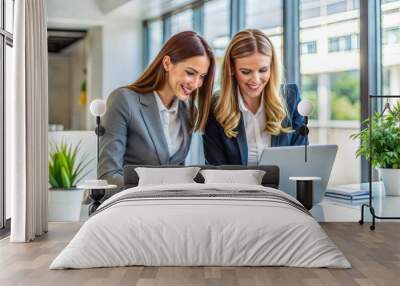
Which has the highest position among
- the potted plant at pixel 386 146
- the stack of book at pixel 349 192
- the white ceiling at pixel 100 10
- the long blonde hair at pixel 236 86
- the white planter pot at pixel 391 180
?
the white ceiling at pixel 100 10

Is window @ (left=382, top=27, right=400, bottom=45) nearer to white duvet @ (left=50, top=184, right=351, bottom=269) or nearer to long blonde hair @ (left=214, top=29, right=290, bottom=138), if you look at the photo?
long blonde hair @ (left=214, top=29, right=290, bottom=138)

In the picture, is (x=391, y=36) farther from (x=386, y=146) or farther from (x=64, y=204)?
(x=64, y=204)

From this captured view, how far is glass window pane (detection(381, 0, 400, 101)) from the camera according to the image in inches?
223

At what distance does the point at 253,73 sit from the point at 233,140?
68cm

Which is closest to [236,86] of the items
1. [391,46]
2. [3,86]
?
[391,46]

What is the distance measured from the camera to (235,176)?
5781 millimetres

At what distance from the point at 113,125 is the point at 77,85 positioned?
258 cm

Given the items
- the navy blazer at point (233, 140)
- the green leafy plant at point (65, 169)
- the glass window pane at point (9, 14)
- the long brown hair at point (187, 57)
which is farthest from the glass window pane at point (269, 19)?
the glass window pane at point (9, 14)

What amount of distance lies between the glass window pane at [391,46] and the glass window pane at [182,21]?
1896 mm

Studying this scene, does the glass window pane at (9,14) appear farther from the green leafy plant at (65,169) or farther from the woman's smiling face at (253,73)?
the woman's smiling face at (253,73)

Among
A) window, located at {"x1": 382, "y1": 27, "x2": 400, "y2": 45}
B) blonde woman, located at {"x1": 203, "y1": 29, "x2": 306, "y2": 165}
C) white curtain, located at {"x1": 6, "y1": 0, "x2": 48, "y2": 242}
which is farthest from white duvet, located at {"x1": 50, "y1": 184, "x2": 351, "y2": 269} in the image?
window, located at {"x1": 382, "y1": 27, "x2": 400, "y2": 45}

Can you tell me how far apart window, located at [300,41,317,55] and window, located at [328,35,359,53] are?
0.15 metres

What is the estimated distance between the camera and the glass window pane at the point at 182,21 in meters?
6.37

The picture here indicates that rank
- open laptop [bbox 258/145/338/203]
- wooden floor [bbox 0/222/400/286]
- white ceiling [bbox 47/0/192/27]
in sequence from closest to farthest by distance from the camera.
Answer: wooden floor [bbox 0/222/400/286] < open laptop [bbox 258/145/338/203] < white ceiling [bbox 47/0/192/27]
